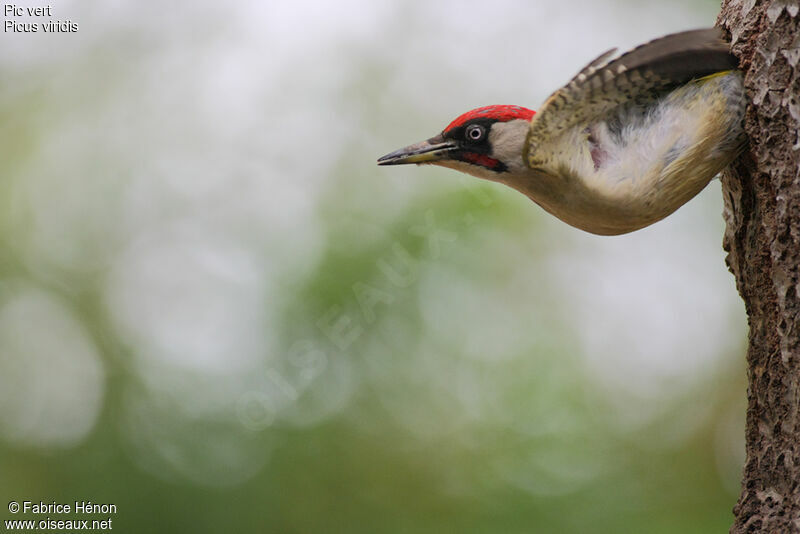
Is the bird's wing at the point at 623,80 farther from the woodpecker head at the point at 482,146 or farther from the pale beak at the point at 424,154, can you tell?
the pale beak at the point at 424,154

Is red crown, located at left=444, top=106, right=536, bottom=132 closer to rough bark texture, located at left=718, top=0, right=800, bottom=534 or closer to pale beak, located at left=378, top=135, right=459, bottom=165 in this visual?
pale beak, located at left=378, top=135, right=459, bottom=165

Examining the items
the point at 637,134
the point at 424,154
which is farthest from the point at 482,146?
the point at 637,134

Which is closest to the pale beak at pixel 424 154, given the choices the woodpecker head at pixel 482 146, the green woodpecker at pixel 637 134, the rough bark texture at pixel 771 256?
the woodpecker head at pixel 482 146

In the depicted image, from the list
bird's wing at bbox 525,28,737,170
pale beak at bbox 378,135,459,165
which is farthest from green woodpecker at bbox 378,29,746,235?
pale beak at bbox 378,135,459,165

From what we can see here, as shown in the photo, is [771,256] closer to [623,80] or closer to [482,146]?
[623,80]

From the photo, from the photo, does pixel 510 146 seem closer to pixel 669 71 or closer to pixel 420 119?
pixel 669 71

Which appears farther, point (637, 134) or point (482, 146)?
point (482, 146)

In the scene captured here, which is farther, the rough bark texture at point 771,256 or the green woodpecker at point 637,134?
the green woodpecker at point 637,134
